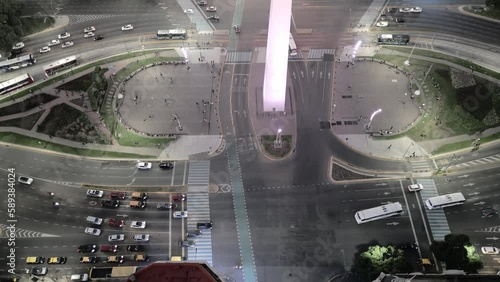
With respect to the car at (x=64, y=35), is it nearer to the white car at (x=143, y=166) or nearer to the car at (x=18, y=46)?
the car at (x=18, y=46)

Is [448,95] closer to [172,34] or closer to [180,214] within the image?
[180,214]

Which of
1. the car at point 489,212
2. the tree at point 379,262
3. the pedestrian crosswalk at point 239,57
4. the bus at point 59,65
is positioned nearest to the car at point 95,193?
the bus at point 59,65

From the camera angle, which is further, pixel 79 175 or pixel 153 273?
pixel 79 175

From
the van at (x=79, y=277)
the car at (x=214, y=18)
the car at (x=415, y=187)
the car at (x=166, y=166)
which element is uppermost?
the car at (x=214, y=18)

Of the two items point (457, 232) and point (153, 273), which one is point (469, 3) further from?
point (153, 273)

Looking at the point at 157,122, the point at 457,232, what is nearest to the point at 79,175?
the point at 157,122

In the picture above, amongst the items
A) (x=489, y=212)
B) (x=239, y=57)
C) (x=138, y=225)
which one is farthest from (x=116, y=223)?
(x=489, y=212)
